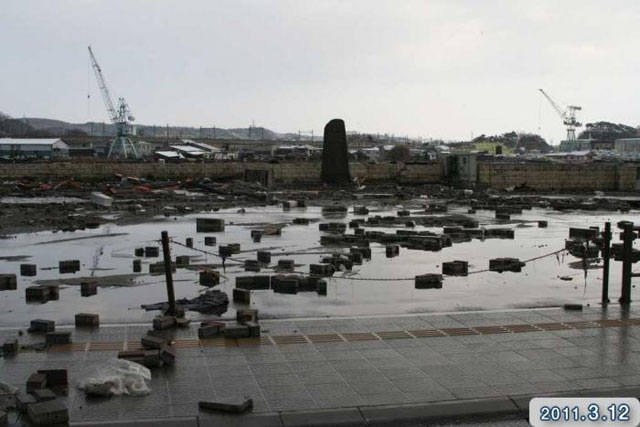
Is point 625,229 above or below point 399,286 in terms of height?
above

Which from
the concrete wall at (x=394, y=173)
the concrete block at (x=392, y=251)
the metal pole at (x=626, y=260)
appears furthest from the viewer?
the concrete wall at (x=394, y=173)

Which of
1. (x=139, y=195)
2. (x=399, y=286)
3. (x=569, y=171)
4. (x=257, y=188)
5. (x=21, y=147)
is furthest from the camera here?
(x=21, y=147)

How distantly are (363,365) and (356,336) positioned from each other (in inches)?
55.8

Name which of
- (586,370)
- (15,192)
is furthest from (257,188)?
(586,370)

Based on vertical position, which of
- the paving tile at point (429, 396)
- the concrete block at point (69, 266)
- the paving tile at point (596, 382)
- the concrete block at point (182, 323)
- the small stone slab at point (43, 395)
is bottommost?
the concrete block at point (69, 266)

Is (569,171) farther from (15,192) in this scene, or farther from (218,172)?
(15,192)

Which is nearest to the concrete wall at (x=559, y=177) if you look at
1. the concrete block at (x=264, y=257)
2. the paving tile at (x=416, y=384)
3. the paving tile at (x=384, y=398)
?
the concrete block at (x=264, y=257)

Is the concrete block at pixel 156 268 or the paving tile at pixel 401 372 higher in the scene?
the paving tile at pixel 401 372

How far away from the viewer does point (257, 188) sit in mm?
49406

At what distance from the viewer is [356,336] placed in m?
9.90

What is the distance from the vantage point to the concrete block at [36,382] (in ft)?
24.0

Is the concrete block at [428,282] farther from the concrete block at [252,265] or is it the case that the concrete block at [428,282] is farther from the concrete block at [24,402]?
the concrete block at [24,402]

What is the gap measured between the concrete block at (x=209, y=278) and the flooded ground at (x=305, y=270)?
0.18 m

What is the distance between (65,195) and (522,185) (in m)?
38.5
